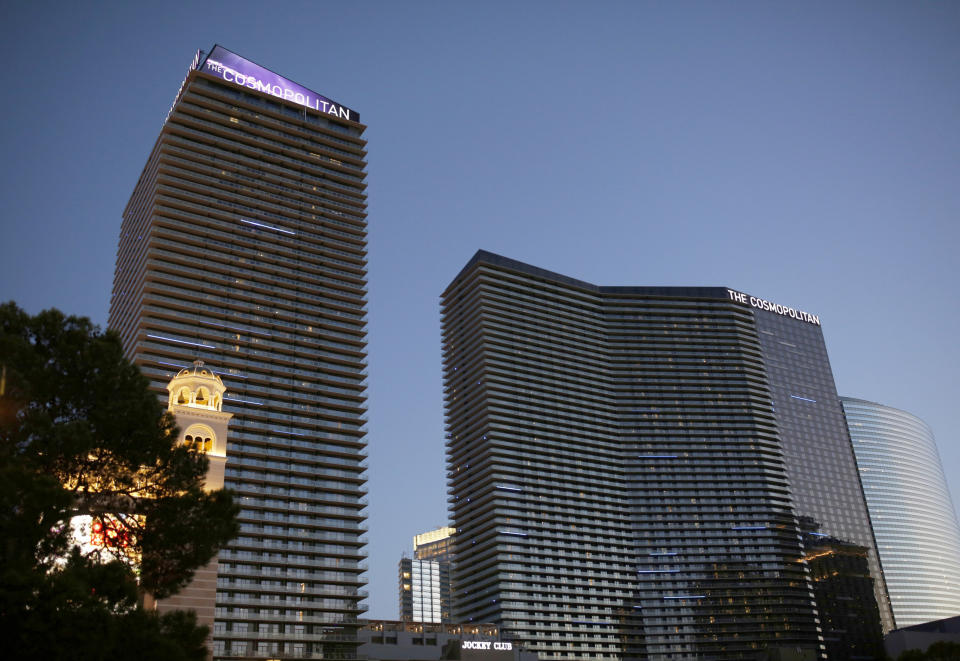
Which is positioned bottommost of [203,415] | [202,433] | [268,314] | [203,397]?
[202,433]

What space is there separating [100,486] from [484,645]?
428 ft

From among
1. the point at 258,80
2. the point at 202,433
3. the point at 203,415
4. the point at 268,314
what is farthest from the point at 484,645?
the point at 258,80

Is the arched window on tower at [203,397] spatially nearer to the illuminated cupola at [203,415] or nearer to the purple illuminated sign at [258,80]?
the illuminated cupola at [203,415]

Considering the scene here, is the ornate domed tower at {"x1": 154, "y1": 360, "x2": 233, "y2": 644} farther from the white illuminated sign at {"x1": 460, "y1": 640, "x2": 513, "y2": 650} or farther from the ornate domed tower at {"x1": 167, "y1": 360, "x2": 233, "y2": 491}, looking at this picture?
the white illuminated sign at {"x1": 460, "y1": 640, "x2": 513, "y2": 650}

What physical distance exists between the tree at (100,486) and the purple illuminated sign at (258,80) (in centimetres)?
14504

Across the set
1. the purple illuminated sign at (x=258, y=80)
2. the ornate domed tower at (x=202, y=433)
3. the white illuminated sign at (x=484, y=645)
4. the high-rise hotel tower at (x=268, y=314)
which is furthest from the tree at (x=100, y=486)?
the purple illuminated sign at (x=258, y=80)

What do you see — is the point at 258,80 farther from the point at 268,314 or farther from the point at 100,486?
the point at 100,486

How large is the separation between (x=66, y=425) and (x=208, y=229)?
127222 millimetres

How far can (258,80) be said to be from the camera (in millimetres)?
178375

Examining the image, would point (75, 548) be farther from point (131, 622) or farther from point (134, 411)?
point (134, 411)

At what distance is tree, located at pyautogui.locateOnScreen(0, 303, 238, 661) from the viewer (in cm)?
3569

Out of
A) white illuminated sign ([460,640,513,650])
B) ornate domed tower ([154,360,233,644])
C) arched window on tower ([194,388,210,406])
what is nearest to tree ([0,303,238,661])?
ornate domed tower ([154,360,233,644])

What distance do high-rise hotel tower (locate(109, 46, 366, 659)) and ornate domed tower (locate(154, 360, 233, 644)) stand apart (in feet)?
231

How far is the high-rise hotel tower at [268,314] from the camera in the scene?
138m
